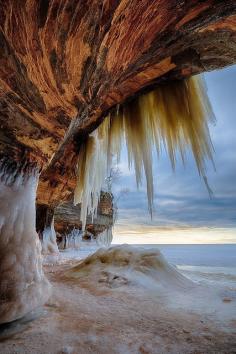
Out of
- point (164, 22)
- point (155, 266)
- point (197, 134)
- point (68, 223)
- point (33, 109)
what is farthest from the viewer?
point (68, 223)

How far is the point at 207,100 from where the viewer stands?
2805 mm

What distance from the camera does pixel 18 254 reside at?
166 centimetres

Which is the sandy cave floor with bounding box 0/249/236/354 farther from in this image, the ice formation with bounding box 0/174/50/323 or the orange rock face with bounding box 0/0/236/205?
the orange rock face with bounding box 0/0/236/205

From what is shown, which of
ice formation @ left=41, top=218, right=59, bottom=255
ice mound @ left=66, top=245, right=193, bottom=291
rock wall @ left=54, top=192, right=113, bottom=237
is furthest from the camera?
rock wall @ left=54, top=192, right=113, bottom=237

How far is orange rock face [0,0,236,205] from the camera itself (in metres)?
1.17

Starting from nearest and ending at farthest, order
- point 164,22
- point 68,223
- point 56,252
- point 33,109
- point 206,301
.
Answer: point 164,22, point 33,109, point 206,301, point 56,252, point 68,223

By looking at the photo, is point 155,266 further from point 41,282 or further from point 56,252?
point 56,252

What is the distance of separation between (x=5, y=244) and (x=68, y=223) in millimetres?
8043

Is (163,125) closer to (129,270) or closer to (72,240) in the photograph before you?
(129,270)

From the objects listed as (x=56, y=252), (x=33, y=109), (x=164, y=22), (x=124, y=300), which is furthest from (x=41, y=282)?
(x=56, y=252)

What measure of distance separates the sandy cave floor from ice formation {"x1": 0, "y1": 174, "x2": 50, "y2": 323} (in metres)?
0.11

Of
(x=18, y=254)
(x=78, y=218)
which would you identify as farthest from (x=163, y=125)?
(x=78, y=218)

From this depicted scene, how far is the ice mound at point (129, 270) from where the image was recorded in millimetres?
2683

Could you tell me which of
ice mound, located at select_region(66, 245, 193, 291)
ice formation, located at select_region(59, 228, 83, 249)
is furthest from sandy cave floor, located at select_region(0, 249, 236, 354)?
ice formation, located at select_region(59, 228, 83, 249)
